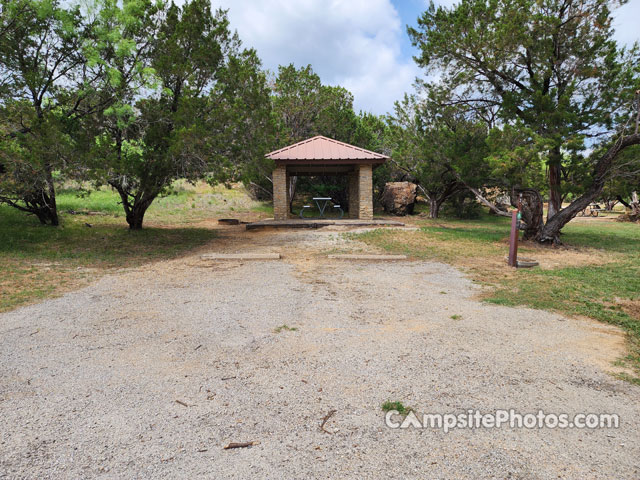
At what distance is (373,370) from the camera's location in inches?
113

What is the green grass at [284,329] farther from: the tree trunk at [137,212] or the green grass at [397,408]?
the tree trunk at [137,212]

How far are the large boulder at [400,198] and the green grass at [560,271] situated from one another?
28.6ft

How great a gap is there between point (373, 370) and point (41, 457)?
215cm

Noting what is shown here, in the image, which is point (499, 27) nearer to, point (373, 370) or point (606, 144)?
point (606, 144)

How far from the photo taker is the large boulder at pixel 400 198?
68.7 feet

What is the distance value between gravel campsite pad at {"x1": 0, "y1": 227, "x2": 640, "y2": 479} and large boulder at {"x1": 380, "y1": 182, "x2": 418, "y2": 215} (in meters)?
16.5

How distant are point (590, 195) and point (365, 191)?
26.8 ft

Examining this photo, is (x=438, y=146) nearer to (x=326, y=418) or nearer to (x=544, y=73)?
(x=544, y=73)

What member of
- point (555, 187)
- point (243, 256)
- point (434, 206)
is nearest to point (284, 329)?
point (243, 256)

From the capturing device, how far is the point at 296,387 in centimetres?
262

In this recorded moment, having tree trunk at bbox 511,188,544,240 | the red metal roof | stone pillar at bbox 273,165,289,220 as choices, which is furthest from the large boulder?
tree trunk at bbox 511,188,544,240

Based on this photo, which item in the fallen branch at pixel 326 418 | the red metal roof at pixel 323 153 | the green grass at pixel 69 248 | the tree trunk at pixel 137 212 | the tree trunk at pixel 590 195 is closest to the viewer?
the fallen branch at pixel 326 418

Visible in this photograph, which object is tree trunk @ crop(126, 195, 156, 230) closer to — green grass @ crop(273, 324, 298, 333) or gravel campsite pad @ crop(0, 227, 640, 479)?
gravel campsite pad @ crop(0, 227, 640, 479)

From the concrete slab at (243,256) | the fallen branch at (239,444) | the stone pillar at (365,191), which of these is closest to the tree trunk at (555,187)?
the stone pillar at (365,191)
